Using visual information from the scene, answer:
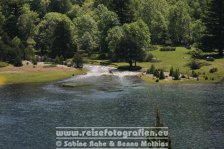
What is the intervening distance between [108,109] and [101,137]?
22918mm

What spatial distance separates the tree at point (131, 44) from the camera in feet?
579

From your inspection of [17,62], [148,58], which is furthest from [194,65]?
[17,62]

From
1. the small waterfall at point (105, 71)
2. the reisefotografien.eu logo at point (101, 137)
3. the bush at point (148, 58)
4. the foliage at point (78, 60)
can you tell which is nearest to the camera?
the reisefotografien.eu logo at point (101, 137)

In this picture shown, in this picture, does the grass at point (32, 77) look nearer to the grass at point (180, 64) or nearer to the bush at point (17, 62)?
the bush at point (17, 62)

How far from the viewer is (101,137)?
91500mm

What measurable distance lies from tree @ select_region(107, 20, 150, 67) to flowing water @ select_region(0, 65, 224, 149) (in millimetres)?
21981

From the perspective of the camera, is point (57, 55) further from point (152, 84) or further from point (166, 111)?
point (166, 111)

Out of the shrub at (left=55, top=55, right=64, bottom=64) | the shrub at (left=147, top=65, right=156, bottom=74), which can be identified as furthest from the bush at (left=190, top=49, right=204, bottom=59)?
→ the shrub at (left=55, top=55, right=64, bottom=64)

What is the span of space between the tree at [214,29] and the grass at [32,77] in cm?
5480

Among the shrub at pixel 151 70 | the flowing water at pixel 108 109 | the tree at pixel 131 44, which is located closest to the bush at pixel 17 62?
the flowing water at pixel 108 109

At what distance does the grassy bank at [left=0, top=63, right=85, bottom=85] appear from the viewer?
157 metres

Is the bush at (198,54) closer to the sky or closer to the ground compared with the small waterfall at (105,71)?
closer to the sky

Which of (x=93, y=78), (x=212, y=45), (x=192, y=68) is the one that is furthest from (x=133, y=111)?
(x=212, y=45)

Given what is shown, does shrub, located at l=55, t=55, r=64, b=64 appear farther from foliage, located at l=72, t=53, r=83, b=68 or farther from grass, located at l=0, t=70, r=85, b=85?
grass, located at l=0, t=70, r=85, b=85
